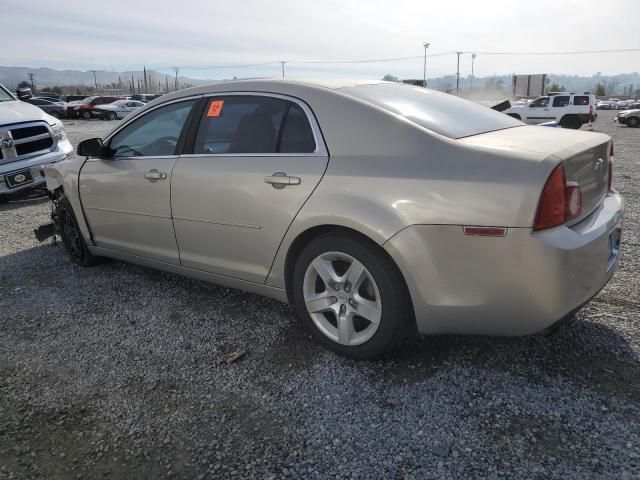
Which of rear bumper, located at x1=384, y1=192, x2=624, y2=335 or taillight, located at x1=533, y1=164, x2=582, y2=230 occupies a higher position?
taillight, located at x1=533, y1=164, x2=582, y2=230

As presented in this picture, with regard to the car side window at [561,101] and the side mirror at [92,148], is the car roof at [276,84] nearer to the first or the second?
the side mirror at [92,148]

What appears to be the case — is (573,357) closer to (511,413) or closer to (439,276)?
(511,413)

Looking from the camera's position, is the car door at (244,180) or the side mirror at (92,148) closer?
the car door at (244,180)

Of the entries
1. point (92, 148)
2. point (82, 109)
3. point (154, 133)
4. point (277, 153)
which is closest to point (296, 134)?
point (277, 153)

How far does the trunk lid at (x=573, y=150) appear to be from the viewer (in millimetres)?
2383

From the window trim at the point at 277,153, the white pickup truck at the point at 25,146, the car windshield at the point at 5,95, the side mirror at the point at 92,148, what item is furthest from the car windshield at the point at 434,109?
the car windshield at the point at 5,95

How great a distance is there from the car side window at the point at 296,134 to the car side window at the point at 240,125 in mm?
58

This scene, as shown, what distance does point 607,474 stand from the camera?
6.51 feet

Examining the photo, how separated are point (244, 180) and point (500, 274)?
5.28 feet

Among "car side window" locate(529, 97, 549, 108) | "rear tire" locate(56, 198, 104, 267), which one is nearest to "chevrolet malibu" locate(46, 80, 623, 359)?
"rear tire" locate(56, 198, 104, 267)

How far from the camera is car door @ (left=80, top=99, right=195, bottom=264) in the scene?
3.63 metres

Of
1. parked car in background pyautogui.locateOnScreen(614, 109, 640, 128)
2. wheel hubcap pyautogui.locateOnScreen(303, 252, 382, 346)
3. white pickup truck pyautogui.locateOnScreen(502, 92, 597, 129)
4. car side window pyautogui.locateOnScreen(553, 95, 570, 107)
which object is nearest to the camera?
wheel hubcap pyautogui.locateOnScreen(303, 252, 382, 346)

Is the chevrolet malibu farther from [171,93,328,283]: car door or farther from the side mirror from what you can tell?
the side mirror

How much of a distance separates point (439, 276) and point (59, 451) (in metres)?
1.96
